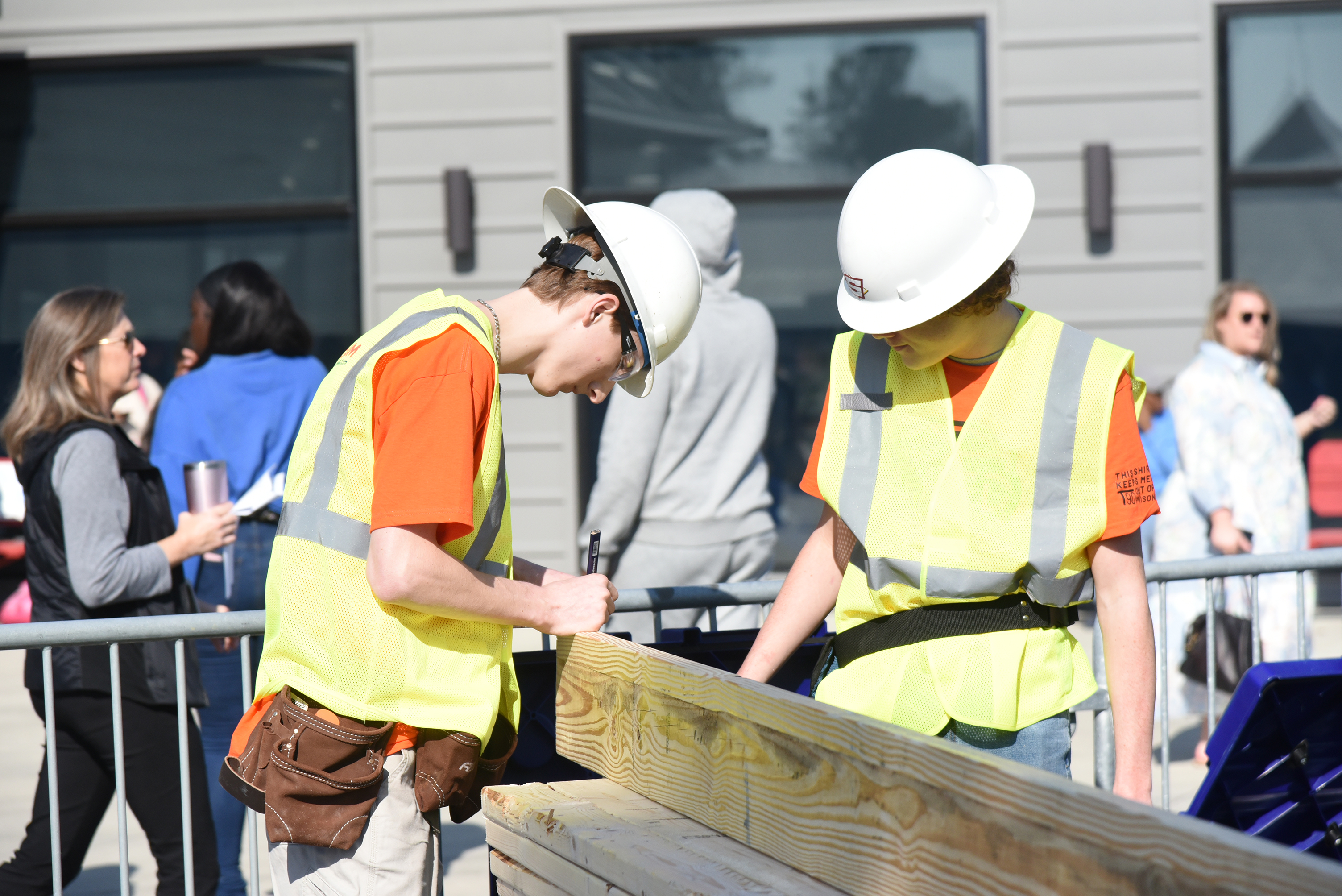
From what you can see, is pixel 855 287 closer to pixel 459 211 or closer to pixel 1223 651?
pixel 1223 651

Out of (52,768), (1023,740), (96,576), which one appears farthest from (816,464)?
(96,576)

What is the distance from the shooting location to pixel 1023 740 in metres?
1.96

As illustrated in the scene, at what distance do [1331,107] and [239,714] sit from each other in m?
6.43

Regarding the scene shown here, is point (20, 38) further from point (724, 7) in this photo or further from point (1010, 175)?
point (1010, 175)

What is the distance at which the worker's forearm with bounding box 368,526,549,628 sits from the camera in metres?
1.80

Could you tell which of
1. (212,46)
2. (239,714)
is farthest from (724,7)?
(239,714)

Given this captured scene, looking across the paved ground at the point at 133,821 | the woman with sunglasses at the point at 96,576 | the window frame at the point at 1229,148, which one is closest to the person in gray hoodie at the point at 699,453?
the paved ground at the point at 133,821

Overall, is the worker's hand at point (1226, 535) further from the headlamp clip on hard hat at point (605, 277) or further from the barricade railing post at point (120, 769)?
the barricade railing post at point (120, 769)

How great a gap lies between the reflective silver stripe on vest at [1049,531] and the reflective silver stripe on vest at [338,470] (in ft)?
2.49

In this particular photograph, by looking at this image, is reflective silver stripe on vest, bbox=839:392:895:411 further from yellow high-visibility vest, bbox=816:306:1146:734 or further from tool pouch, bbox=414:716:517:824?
tool pouch, bbox=414:716:517:824

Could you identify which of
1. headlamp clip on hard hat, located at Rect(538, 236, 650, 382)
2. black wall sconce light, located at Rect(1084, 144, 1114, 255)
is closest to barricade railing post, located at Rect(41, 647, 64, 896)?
headlamp clip on hard hat, located at Rect(538, 236, 650, 382)

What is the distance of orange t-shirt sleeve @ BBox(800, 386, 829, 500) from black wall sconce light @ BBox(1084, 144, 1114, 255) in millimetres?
5204

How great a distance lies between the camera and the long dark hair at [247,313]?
13.1ft

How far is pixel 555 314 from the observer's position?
6.73 feet
